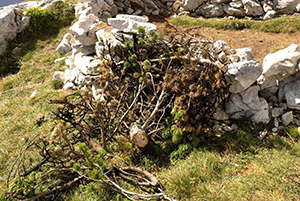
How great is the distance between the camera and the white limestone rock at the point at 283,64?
448 cm

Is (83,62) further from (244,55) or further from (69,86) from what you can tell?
(244,55)

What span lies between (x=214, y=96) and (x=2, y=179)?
456 cm

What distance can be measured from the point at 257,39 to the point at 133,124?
17.4 feet

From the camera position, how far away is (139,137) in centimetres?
419

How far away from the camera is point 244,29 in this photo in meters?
7.99

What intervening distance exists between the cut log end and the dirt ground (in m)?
3.95

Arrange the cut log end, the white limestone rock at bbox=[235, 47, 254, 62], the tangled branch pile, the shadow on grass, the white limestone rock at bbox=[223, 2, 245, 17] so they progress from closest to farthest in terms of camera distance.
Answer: the tangled branch pile, the cut log end, the white limestone rock at bbox=[235, 47, 254, 62], the white limestone rock at bbox=[223, 2, 245, 17], the shadow on grass

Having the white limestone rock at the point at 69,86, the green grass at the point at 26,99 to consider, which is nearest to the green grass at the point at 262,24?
the white limestone rock at the point at 69,86

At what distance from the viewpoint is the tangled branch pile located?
3.79 meters

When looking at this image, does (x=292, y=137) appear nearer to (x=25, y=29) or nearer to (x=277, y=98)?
(x=277, y=98)

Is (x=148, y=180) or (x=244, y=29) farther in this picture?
(x=244, y=29)

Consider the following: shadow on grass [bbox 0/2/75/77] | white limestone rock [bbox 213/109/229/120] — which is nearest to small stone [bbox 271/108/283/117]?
white limestone rock [bbox 213/109/229/120]

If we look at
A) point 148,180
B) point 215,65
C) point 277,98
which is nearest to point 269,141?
point 277,98

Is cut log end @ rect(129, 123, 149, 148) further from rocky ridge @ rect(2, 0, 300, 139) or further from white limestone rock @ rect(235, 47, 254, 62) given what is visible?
white limestone rock @ rect(235, 47, 254, 62)
